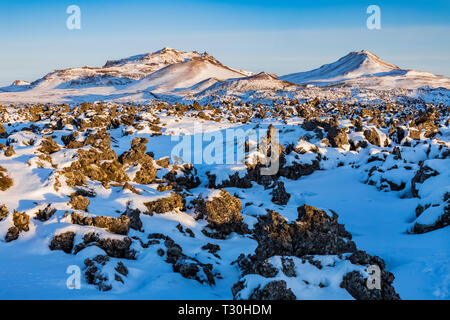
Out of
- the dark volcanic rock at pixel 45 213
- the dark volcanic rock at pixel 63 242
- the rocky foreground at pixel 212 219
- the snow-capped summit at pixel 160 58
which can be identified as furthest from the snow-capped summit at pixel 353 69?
the dark volcanic rock at pixel 63 242

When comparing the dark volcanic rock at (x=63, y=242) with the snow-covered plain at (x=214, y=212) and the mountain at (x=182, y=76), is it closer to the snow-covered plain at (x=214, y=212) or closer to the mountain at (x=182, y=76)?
the snow-covered plain at (x=214, y=212)

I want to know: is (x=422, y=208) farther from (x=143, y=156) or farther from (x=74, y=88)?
(x=74, y=88)

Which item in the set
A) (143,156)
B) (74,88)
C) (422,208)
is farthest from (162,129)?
(74,88)

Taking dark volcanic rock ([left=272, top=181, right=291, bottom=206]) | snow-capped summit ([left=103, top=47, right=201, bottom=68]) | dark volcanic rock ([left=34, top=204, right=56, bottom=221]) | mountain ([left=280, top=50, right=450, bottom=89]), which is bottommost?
dark volcanic rock ([left=272, top=181, right=291, bottom=206])

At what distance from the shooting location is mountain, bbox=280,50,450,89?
11031 cm

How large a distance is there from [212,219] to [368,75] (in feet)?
441

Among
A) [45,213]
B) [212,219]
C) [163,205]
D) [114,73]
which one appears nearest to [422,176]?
[212,219]

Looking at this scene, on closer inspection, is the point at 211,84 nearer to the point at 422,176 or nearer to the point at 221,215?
the point at 422,176

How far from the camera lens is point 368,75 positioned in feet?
440

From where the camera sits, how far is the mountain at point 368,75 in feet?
362

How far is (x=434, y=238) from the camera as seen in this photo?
12648mm

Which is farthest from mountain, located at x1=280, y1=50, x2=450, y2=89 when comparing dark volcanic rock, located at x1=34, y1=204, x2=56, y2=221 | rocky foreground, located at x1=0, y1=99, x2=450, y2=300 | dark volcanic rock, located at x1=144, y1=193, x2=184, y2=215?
dark volcanic rock, located at x1=34, y1=204, x2=56, y2=221

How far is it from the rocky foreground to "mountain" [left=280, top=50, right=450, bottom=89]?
88904 mm

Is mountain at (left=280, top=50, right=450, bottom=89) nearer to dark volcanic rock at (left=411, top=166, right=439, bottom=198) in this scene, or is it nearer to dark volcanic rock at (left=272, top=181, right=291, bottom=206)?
dark volcanic rock at (left=411, top=166, right=439, bottom=198)
